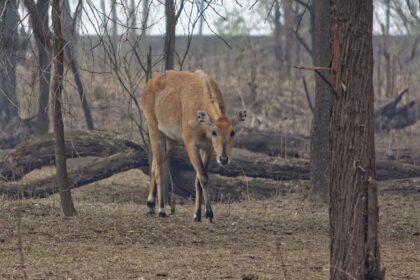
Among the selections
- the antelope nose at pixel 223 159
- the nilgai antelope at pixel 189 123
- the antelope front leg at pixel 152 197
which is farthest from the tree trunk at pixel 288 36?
the antelope nose at pixel 223 159

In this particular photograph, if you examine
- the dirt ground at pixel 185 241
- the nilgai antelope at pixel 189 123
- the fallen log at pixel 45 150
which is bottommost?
the dirt ground at pixel 185 241

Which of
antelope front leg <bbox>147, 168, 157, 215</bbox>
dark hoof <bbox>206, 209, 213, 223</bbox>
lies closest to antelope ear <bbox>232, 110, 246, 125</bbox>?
dark hoof <bbox>206, 209, 213, 223</bbox>

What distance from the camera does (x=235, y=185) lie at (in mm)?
14414

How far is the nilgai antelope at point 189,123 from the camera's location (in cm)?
1194

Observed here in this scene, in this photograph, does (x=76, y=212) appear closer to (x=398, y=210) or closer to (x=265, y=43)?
(x=398, y=210)

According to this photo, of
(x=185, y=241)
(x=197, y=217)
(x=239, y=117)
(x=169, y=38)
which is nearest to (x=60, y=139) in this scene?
(x=169, y=38)

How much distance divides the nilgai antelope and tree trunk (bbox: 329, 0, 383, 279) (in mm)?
4992

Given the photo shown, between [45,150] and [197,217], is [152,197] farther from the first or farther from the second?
[45,150]

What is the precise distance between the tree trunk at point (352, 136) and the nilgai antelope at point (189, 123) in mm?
4992

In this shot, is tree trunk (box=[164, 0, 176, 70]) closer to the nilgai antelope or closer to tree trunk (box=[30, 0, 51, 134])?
the nilgai antelope

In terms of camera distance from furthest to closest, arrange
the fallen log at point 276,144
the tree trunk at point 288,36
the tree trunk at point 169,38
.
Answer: the tree trunk at point 288,36
the fallen log at point 276,144
the tree trunk at point 169,38

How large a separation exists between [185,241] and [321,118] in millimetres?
3581

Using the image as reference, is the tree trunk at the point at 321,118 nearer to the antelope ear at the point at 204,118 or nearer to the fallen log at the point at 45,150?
the antelope ear at the point at 204,118

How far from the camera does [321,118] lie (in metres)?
13.0
